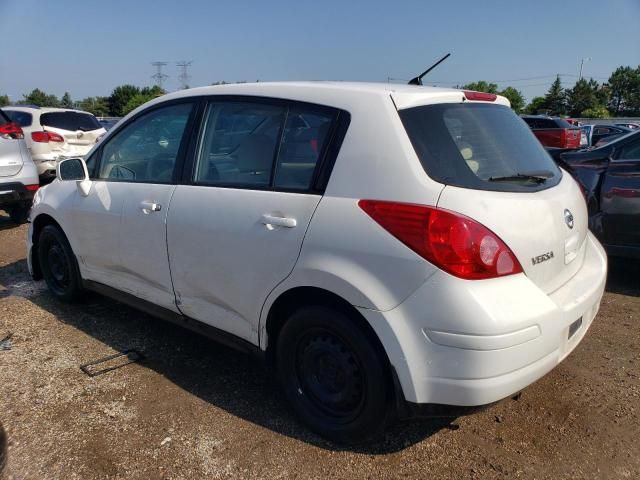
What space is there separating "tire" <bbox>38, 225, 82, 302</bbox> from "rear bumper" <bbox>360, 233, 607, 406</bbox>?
2905 millimetres

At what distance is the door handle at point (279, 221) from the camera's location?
249cm

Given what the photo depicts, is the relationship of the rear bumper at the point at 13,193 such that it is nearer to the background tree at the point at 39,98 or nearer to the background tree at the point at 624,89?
the background tree at the point at 39,98

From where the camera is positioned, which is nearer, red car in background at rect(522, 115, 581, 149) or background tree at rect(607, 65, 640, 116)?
red car in background at rect(522, 115, 581, 149)

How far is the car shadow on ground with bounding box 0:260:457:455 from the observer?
271 centimetres

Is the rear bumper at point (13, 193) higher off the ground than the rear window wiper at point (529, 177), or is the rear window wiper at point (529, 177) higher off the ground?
the rear window wiper at point (529, 177)

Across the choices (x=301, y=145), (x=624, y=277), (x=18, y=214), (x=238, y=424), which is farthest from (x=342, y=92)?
(x=18, y=214)

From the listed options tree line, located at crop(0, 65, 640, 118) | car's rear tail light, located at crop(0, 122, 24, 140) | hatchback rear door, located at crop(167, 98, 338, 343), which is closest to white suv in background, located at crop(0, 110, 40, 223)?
car's rear tail light, located at crop(0, 122, 24, 140)

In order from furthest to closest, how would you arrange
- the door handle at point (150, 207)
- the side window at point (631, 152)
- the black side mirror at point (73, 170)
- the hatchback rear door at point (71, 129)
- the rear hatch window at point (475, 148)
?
the hatchback rear door at point (71, 129) → the side window at point (631, 152) → the black side mirror at point (73, 170) → the door handle at point (150, 207) → the rear hatch window at point (475, 148)

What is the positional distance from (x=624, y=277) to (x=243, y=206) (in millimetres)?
4159

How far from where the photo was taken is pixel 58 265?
443 centimetres

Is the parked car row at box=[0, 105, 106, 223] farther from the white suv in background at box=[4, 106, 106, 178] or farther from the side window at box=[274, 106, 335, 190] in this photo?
the side window at box=[274, 106, 335, 190]

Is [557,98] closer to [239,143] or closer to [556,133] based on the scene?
[556,133]

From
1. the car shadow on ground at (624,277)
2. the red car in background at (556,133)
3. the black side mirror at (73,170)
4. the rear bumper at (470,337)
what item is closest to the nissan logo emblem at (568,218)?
the rear bumper at (470,337)

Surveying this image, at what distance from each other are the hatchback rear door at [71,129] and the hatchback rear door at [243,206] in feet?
26.2
